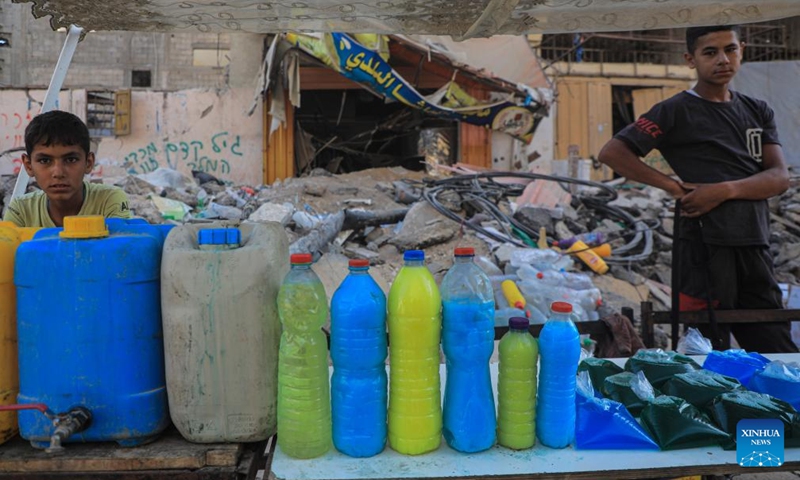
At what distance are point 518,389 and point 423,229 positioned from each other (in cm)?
542

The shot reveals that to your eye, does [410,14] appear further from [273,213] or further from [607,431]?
[273,213]

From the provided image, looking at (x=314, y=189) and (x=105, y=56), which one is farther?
(x=105, y=56)

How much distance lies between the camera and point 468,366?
1.45 meters

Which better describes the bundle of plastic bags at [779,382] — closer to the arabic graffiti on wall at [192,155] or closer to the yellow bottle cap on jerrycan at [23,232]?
the yellow bottle cap on jerrycan at [23,232]

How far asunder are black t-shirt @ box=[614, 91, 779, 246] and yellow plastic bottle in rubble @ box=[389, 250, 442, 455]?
6.31 feet

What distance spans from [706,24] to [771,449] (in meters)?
1.74

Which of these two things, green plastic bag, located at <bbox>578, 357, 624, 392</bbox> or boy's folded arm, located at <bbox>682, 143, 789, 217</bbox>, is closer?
green plastic bag, located at <bbox>578, 357, 624, 392</bbox>

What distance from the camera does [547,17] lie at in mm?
2264

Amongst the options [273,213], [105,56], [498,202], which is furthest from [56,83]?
[105,56]

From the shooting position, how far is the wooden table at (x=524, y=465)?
1.37 m

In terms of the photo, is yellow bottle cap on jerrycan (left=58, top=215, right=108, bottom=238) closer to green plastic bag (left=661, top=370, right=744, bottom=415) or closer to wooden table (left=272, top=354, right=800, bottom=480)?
wooden table (left=272, top=354, right=800, bottom=480)

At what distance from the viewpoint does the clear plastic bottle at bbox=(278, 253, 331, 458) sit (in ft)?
4.66

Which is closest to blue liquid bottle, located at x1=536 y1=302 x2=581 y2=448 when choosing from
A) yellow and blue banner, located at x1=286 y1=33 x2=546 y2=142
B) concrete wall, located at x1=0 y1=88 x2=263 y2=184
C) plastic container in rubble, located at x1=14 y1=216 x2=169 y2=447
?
plastic container in rubble, located at x1=14 y1=216 x2=169 y2=447

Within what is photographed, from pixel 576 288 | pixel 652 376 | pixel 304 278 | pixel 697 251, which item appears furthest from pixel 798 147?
pixel 304 278
